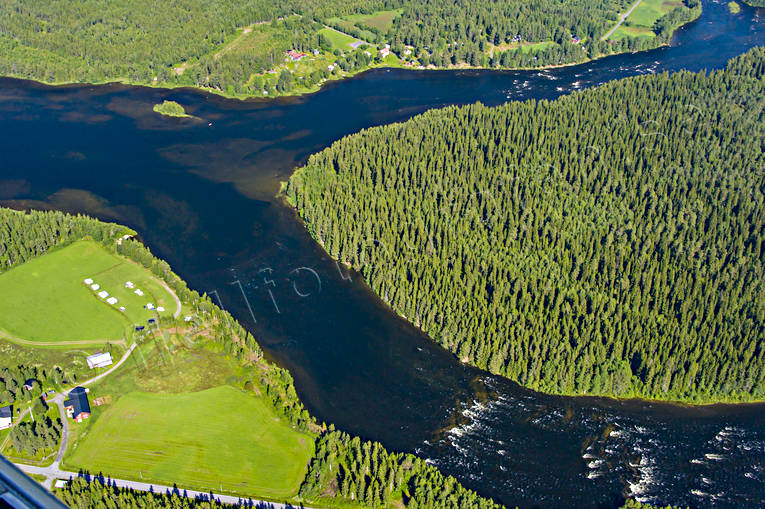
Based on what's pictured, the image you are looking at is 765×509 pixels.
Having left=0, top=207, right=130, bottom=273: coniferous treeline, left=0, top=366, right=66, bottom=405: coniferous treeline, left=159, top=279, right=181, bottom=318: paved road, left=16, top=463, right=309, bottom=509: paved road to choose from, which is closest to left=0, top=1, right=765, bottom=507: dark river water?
left=159, top=279, right=181, bottom=318: paved road

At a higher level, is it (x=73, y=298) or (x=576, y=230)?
(x=576, y=230)

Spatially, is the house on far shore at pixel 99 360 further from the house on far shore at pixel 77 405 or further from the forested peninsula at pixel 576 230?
the forested peninsula at pixel 576 230

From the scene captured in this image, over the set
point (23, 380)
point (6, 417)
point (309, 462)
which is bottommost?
point (6, 417)

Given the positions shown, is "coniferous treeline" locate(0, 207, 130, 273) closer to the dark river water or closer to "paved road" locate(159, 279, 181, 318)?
the dark river water

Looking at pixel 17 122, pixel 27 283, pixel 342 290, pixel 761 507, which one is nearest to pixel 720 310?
pixel 761 507

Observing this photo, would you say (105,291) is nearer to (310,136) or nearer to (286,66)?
(310,136)

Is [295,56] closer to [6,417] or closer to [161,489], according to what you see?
[6,417]

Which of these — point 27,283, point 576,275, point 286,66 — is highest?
point 286,66

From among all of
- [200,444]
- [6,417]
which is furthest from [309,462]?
[6,417]
